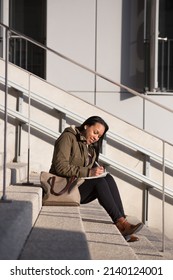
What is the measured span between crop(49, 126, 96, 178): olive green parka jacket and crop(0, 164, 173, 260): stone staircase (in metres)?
0.30

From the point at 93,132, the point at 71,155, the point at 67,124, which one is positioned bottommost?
the point at 67,124

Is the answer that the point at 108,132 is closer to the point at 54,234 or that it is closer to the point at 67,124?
the point at 67,124

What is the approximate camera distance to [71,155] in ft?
21.8

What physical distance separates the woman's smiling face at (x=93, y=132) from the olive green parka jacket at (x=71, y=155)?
51 mm

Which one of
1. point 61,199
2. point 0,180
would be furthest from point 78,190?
point 0,180

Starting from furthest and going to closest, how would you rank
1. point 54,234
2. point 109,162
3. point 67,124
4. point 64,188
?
1. point 67,124
2. point 109,162
3. point 64,188
4. point 54,234

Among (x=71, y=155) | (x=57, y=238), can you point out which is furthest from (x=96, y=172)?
(x=57, y=238)

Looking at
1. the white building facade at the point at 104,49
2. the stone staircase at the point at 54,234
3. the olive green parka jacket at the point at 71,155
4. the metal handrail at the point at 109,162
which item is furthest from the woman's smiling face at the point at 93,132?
the white building facade at the point at 104,49

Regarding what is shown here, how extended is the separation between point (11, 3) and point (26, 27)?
0.54m

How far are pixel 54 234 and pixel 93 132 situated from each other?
1754mm

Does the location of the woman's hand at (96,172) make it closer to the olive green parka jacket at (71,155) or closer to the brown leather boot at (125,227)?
the olive green parka jacket at (71,155)

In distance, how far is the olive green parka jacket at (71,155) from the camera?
6492mm

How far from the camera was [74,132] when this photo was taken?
21.8ft
